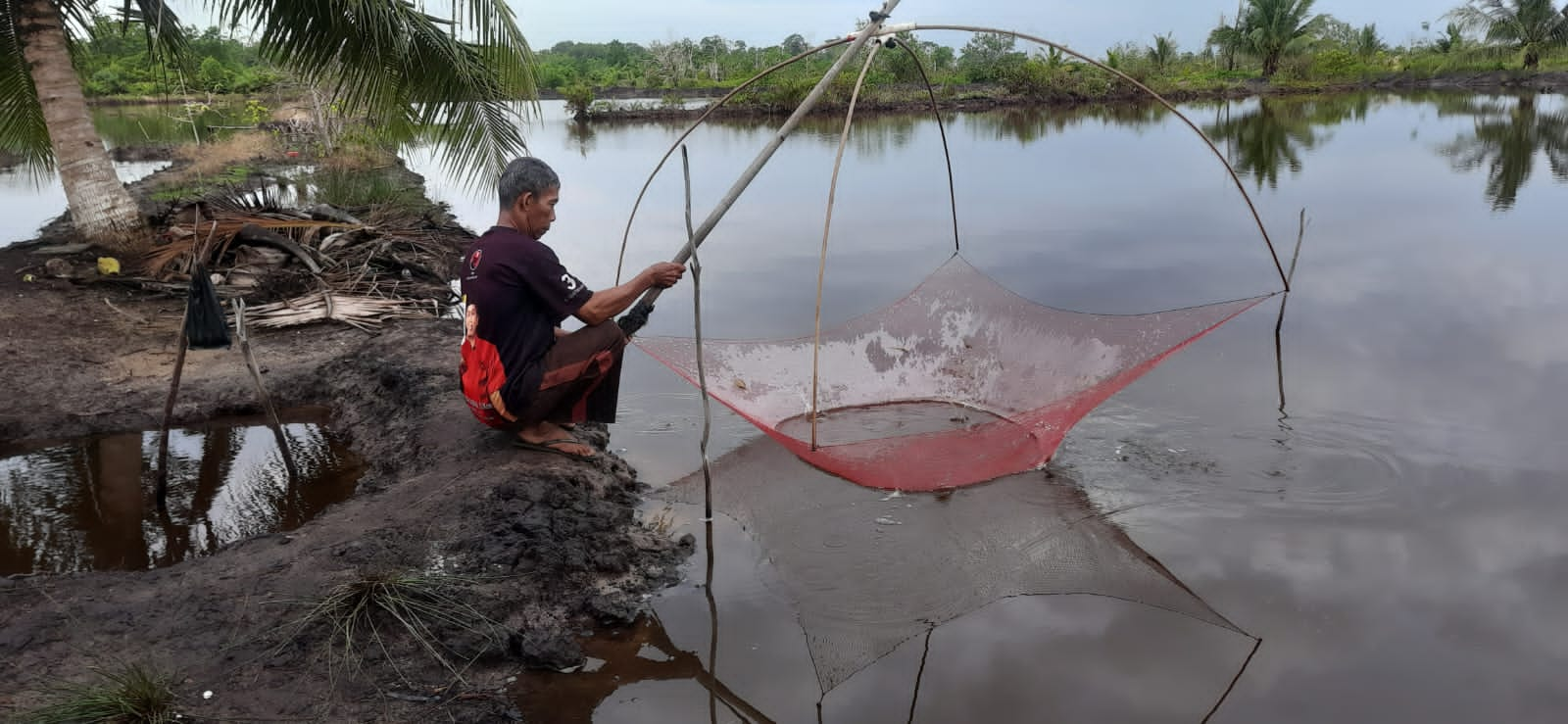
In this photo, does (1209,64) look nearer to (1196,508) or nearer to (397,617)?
(1196,508)

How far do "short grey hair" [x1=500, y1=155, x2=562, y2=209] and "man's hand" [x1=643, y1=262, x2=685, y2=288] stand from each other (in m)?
0.44

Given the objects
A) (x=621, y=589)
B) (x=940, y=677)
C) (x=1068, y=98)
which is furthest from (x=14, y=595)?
(x=1068, y=98)

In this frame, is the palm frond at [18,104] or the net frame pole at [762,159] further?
the palm frond at [18,104]

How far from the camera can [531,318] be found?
10.5 ft

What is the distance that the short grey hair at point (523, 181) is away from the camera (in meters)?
3.13

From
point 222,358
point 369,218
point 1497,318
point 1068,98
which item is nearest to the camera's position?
point 222,358

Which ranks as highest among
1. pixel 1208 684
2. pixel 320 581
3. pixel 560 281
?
pixel 560 281

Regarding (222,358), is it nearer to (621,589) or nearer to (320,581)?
(320,581)

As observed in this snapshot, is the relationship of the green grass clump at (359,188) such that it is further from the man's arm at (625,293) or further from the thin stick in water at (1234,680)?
the thin stick in water at (1234,680)

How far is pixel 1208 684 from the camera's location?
265 centimetres

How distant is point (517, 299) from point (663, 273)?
496 millimetres

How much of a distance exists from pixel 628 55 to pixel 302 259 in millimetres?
48034

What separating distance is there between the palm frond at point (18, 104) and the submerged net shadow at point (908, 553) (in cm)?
612

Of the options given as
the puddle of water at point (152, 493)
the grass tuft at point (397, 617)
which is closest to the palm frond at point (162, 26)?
the puddle of water at point (152, 493)
